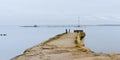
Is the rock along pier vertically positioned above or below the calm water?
above

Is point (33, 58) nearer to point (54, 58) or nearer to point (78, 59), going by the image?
point (54, 58)

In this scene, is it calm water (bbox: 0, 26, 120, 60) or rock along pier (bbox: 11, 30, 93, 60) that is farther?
calm water (bbox: 0, 26, 120, 60)

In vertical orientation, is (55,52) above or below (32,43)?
above

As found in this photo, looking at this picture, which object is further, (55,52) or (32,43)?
(32,43)


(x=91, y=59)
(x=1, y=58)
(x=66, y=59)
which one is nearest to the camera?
(x=91, y=59)

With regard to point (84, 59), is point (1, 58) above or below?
below

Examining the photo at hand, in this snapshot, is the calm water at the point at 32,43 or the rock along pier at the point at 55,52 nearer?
the rock along pier at the point at 55,52

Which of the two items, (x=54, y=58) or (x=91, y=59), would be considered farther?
(x=54, y=58)

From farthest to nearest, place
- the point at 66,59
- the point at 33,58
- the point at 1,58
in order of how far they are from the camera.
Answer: the point at 1,58
the point at 33,58
the point at 66,59

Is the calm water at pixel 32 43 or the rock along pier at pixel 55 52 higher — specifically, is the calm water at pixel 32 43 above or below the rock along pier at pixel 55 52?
below

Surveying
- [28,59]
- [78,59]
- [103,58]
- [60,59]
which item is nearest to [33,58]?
[28,59]

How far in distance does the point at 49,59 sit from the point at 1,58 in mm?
11416

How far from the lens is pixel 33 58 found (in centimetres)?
1450

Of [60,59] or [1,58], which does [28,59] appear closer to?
[60,59]
